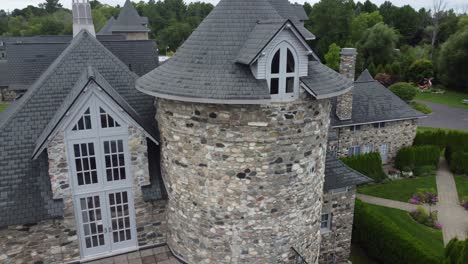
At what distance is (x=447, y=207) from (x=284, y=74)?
56.7 ft

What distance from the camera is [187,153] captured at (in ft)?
35.8

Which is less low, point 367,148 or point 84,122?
point 84,122

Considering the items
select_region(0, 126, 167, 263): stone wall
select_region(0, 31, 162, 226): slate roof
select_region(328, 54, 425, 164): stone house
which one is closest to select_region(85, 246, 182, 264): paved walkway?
select_region(0, 126, 167, 263): stone wall

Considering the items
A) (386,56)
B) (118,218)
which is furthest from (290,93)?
(386,56)

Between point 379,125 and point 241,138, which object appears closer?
point 241,138

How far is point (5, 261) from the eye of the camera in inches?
433

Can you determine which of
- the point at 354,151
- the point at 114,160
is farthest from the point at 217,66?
the point at 354,151

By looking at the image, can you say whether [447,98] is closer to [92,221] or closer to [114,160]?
[114,160]

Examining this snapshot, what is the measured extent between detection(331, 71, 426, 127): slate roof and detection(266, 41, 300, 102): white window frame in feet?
47.7

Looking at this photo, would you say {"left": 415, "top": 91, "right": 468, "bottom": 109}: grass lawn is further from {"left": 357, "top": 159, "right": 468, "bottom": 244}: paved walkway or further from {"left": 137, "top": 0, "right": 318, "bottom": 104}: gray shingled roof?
{"left": 137, "top": 0, "right": 318, "bottom": 104}: gray shingled roof

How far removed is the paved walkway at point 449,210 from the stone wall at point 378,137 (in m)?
3.32

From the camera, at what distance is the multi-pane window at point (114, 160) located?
450 inches

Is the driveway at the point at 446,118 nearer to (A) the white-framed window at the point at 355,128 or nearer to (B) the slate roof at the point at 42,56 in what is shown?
(A) the white-framed window at the point at 355,128

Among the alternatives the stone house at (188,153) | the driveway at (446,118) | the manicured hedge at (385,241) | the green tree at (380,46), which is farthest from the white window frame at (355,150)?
the green tree at (380,46)
